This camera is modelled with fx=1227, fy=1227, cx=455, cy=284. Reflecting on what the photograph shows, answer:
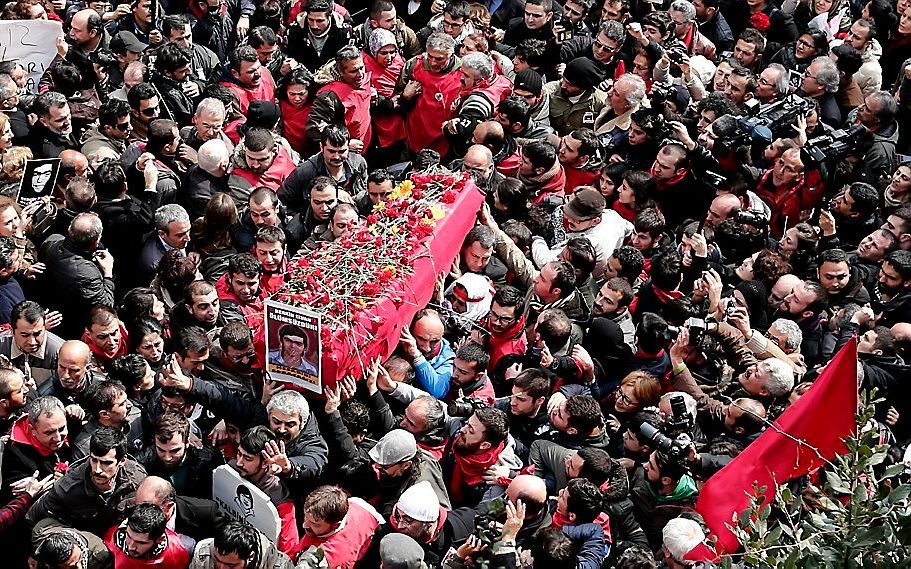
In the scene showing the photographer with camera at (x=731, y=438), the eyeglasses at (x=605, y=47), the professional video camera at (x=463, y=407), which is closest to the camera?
the photographer with camera at (x=731, y=438)

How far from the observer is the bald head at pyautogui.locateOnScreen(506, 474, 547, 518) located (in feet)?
20.8

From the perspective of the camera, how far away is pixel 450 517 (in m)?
6.40

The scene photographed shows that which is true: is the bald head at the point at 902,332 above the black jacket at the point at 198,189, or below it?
above

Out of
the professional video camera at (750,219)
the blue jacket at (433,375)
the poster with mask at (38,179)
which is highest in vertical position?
the professional video camera at (750,219)

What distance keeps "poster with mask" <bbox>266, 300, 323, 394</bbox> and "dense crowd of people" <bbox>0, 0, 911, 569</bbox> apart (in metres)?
0.04

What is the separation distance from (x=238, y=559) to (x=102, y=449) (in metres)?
0.98

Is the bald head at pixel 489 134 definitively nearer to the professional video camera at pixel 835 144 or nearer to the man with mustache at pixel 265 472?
the professional video camera at pixel 835 144

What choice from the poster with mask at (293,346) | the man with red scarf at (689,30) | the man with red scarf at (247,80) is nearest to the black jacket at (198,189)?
the man with red scarf at (247,80)

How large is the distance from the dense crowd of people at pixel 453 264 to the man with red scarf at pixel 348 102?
0.10 ft

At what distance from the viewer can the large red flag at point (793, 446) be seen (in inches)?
249

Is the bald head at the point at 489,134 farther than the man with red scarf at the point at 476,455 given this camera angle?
Yes

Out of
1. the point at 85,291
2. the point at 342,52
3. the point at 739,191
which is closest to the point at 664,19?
the point at 739,191

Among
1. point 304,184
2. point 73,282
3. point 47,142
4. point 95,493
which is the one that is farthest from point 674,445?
point 47,142

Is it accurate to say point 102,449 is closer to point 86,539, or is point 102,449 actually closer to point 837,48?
point 86,539
